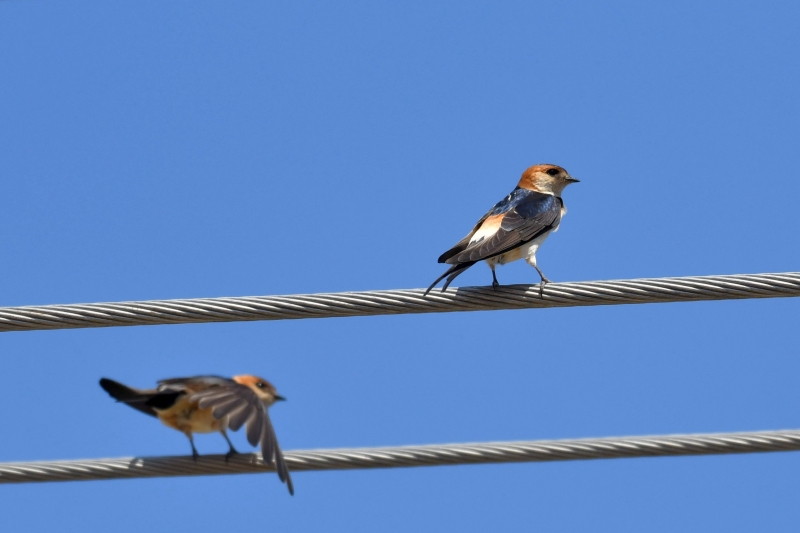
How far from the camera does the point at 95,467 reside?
5.36 meters

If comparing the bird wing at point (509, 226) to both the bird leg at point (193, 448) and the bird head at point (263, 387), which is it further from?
the bird leg at point (193, 448)

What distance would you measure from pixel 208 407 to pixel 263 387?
1211 millimetres

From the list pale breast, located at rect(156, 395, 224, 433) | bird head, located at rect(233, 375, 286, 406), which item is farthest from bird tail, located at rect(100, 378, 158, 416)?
bird head, located at rect(233, 375, 286, 406)

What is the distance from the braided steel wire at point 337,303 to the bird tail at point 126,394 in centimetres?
32

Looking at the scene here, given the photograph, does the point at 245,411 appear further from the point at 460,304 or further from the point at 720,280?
the point at 720,280

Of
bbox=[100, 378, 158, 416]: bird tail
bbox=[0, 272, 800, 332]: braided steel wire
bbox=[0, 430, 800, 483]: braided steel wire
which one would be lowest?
bbox=[0, 430, 800, 483]: braided steel wire

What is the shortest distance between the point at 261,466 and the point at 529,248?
3408mm

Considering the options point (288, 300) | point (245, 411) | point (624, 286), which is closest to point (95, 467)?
point (245, 411)

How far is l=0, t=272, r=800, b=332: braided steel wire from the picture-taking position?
5.98 m

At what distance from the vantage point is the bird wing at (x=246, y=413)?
5.23m

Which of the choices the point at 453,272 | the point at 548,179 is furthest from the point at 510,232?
the point at 548,179

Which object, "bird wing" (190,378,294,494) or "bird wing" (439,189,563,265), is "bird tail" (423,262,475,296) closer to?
"bird wing" (439,189,563,265)

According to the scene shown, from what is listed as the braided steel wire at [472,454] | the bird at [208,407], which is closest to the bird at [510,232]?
the bird at [208,407]

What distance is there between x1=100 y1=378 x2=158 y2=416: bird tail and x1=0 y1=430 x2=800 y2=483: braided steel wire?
23.5 inches
